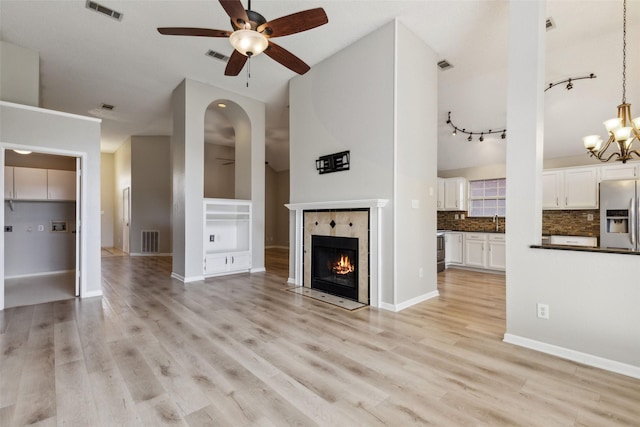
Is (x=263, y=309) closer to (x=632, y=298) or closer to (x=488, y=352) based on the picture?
(x=488, y=352)

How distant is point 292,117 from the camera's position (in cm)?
529

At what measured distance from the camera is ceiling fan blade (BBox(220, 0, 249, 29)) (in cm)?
226

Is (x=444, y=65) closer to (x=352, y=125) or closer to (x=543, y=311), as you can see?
(x=352, y=125)

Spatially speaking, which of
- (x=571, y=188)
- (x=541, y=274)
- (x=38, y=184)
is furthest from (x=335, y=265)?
(x=38, y=184)

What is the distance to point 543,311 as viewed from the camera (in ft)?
8.59

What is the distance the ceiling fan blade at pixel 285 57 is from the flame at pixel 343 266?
253 centimetres

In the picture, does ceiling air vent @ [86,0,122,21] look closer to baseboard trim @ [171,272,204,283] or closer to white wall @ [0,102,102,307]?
white wall @ [0,102,102,307]

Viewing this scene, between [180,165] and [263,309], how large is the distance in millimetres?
3347

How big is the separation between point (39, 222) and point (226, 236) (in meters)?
3.35

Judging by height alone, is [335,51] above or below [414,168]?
above

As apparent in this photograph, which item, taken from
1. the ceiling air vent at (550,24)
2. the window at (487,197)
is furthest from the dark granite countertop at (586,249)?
the window at (487,197)

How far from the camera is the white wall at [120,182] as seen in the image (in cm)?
934

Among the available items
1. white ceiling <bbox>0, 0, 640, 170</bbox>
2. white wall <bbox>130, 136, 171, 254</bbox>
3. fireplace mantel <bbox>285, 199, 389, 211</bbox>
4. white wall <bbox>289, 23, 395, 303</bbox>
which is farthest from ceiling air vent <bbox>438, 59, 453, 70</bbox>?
white wall <bbox>130, 136, 171, 254</bbox>

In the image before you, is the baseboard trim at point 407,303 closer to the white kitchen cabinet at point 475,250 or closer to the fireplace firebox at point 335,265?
the fireplace firebox at point 335,265
